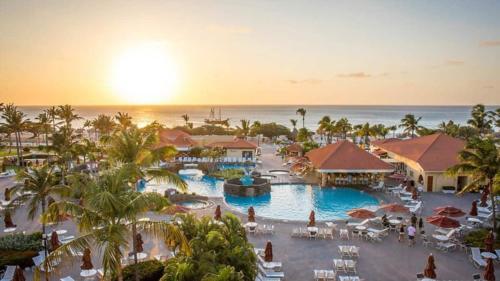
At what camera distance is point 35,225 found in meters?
21.2

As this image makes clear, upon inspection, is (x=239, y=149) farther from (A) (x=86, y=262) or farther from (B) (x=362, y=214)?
(A) (x=86, y=262)

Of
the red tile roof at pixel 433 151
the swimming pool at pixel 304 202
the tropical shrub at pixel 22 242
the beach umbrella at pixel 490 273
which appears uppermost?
the red tile roof at pixel 433 151

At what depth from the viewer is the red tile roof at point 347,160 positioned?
3114cm

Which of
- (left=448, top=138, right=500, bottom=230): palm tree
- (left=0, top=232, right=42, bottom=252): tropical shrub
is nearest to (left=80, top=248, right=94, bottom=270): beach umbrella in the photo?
(left=0, top=232, right=42, bottom=252): tropical shrub

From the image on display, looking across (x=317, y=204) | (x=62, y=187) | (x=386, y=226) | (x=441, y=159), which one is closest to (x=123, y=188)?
(x=62, y=187)

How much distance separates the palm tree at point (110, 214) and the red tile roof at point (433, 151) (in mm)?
25284

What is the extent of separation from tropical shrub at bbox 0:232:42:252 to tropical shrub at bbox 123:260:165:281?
6580mm

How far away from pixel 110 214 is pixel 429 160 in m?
27.8

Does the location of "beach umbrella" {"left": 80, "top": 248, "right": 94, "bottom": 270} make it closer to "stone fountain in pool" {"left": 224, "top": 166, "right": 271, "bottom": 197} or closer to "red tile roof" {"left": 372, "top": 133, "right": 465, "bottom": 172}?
"stone fountain in pool" {"left": 224, "top": 166, "right": 271, "bottom": 197}

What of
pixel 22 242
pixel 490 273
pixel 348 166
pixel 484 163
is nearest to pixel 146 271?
pixel 22 242

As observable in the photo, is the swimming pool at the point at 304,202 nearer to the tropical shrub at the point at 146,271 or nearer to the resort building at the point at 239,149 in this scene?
the tropical shrub at the point at 146,271

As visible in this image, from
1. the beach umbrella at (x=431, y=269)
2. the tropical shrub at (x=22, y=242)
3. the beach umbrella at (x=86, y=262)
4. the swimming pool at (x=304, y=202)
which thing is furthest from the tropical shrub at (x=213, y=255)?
the swimming pool at (x=304, y=202)

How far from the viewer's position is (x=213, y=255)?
34.6 ft

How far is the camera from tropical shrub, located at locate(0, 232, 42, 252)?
16812mm
